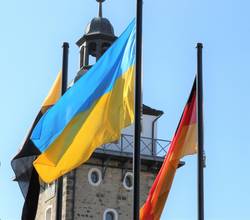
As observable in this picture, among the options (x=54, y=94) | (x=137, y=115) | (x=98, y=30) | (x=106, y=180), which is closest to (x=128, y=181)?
(x=106, y=180)

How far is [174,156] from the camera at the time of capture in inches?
673

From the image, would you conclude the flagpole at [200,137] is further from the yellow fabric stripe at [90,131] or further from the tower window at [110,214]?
the tower window at [110,214]

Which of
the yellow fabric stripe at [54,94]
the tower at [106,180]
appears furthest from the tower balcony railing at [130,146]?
the yellow fabric stripe at [54,94]

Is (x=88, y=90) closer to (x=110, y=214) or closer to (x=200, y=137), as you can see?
(x=200, y=137)

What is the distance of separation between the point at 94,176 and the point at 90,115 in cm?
2201

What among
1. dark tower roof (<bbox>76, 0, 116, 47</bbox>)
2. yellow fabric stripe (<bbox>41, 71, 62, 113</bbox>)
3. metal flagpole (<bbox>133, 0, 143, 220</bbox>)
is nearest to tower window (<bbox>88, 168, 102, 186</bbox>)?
dark tower roof (<bbox>76, 0, 116, 47</bbox>)

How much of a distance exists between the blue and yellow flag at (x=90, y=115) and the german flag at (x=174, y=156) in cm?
150

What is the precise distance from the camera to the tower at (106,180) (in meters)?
37.7

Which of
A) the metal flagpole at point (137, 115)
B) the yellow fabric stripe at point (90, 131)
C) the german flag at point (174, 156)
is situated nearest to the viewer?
the metal flagpole at point (137, 115)

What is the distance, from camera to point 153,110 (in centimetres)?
4122

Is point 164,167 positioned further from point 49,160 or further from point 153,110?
point 153,110

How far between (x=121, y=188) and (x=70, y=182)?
8.19 ft

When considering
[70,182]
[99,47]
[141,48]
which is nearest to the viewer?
[141,48]

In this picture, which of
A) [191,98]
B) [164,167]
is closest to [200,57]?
[191,98]
